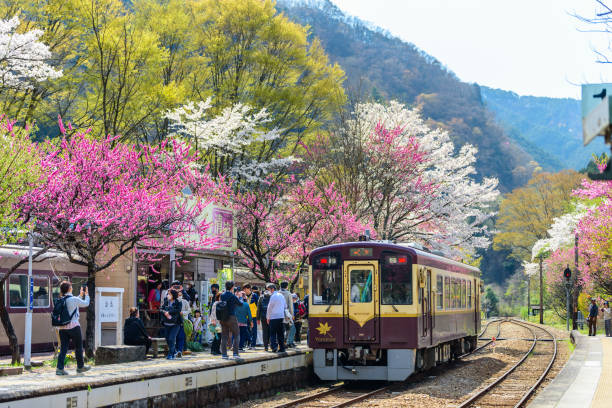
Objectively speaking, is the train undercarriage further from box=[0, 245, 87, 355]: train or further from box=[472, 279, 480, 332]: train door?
box=[472, 279, 480, 332]: train door

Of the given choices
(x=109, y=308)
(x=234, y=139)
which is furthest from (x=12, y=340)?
(x=234, y=139)

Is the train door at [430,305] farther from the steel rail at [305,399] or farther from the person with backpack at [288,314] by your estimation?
the person with backpack at [288,314]

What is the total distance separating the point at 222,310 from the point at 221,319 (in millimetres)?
223

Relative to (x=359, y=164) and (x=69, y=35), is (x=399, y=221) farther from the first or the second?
(x=69, y=35)

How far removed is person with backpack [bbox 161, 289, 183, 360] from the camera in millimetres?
15328

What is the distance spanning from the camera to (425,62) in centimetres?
17212

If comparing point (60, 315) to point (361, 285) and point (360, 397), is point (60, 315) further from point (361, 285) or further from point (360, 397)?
point (361, 285)

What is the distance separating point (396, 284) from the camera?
53.8 feet

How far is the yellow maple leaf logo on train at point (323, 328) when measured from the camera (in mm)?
16666

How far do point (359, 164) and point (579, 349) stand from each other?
11.2 metres

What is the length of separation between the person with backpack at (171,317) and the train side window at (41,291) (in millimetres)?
6308

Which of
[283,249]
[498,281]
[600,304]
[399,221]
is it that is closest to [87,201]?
[283,249]

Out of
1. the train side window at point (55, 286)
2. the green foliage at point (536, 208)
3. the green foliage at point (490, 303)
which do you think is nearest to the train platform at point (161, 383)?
the train side window at point (55, 286)

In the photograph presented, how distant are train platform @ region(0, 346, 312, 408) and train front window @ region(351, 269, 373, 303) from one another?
2082 millimetres
